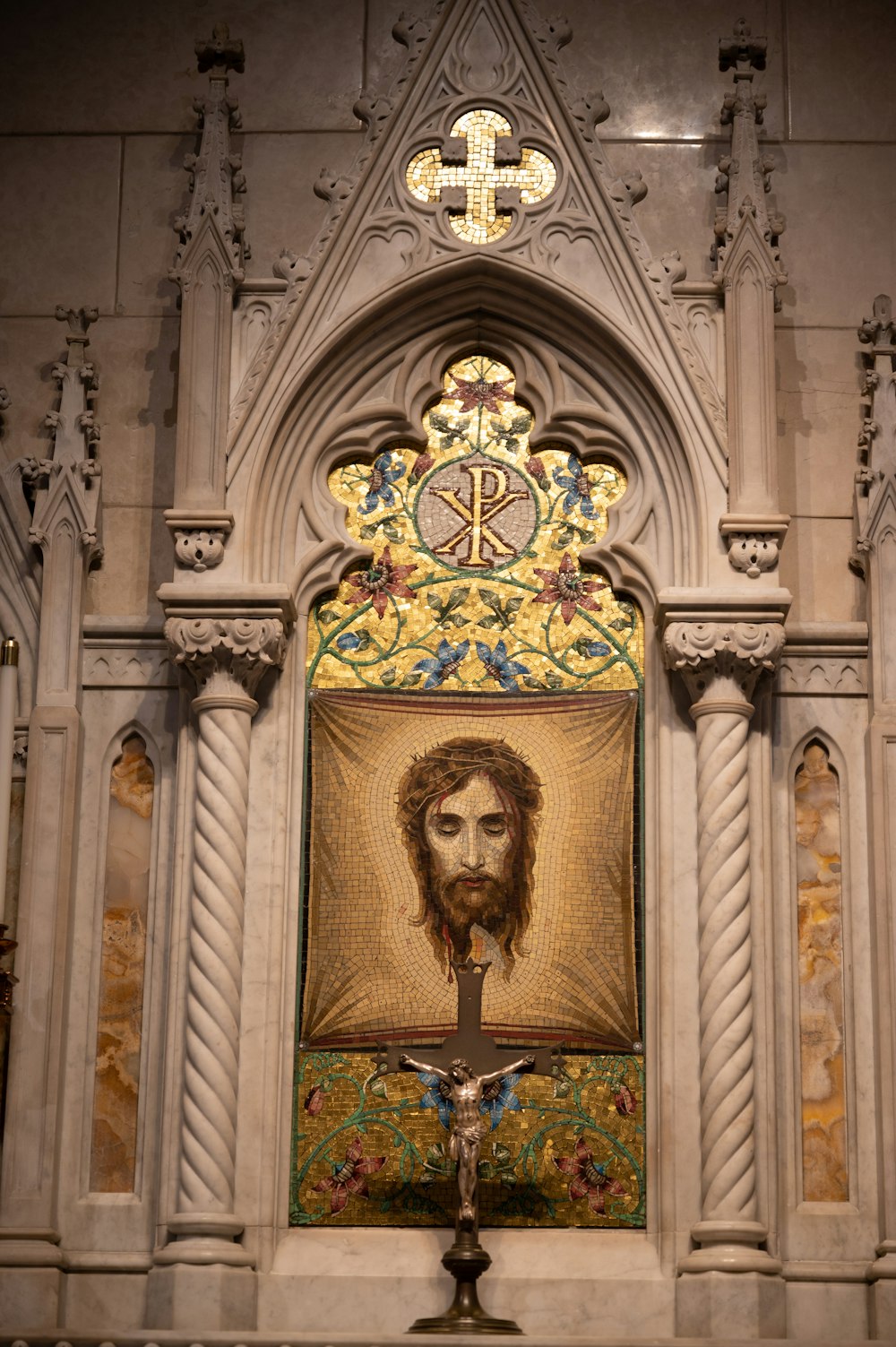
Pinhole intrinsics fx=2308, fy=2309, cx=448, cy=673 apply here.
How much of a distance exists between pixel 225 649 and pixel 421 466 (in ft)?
3.74

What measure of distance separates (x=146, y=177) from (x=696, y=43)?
223 centimetres

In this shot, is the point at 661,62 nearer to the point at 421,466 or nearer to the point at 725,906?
the point at 421,466

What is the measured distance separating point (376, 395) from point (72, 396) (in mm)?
1122

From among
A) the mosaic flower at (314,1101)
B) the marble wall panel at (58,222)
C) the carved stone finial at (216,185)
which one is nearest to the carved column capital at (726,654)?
the mosaic flower at (314,1101)

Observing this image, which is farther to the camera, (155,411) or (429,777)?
(155,411)

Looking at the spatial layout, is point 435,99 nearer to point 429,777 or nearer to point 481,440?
point 481,440

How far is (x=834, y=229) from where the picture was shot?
29.2ft

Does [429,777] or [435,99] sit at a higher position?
[435,99]

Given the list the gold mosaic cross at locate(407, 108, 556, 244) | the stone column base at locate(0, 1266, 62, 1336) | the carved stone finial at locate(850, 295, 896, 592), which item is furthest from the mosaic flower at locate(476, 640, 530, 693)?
the stone column base at locate(0, 1266, 62, 1336)

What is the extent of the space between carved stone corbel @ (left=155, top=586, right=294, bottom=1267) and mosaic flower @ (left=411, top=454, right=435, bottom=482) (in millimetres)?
812

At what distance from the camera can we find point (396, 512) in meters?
8.55

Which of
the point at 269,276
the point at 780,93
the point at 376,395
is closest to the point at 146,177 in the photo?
the point at 269,276

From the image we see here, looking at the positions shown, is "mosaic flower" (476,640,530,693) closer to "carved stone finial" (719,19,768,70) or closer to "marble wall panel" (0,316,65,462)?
"marble wall panel" (0,316,65,462)

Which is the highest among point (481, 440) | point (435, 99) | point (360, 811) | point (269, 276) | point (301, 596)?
point (435, 99)
